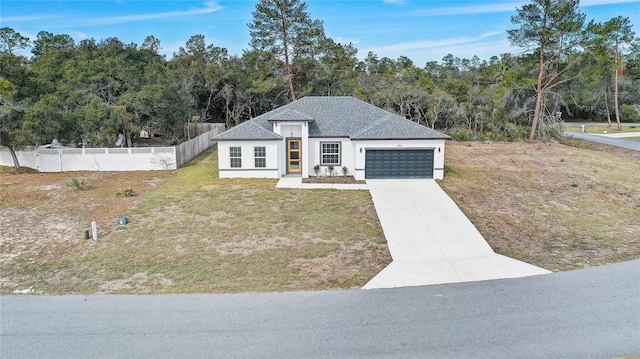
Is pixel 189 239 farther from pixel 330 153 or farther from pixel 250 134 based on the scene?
pixel 330 153

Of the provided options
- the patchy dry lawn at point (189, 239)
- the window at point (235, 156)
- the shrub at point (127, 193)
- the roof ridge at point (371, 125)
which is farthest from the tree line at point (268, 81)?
the roof ridge at point (371, 125)

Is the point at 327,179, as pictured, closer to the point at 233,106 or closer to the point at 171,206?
the point at 171,206

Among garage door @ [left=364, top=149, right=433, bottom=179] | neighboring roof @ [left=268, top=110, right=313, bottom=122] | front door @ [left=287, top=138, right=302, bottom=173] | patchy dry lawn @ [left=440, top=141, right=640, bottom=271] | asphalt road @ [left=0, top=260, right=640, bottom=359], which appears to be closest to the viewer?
asphalt road @ [left=0, top=260, right=640, bottom=359]

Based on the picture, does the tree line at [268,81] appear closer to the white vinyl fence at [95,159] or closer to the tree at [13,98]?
the tree at [13,98]

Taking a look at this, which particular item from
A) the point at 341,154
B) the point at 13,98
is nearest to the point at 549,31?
the point at 341,154

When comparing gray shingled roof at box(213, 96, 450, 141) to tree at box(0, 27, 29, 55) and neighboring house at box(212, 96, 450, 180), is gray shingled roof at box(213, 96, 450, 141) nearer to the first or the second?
neighboring house at box(212, 96, 450, 180)

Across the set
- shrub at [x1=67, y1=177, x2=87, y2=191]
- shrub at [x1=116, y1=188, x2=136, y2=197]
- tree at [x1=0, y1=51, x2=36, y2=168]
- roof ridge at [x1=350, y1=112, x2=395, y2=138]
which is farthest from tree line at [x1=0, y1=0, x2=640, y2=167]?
roof ridge at [x1=350, y1=112, x2=395, y2=138]
